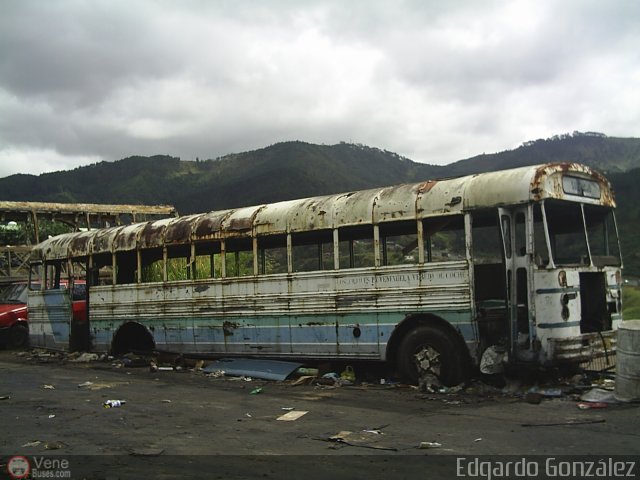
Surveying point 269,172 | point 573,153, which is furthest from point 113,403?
point 573,153

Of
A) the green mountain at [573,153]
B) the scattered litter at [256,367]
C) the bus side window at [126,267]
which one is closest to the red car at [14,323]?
the bus side window at [126,267]

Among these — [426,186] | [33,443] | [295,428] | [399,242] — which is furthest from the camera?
[399,242]

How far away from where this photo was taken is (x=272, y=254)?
11.5 meters

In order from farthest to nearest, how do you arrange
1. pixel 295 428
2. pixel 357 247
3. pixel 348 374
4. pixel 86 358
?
pixel 86 358 → pixel 357 247 → pixel 348 374 → pixel 295 428

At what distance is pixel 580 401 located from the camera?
776 cm

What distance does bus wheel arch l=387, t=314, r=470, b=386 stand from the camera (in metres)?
8.66

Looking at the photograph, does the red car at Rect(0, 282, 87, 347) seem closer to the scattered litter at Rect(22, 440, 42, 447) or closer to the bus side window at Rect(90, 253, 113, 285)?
the bus side window at Rect(90, 253, 113, 285)

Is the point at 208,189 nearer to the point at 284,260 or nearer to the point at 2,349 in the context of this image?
the point at 2,349

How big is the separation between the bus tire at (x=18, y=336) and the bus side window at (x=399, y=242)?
11942 millimetres

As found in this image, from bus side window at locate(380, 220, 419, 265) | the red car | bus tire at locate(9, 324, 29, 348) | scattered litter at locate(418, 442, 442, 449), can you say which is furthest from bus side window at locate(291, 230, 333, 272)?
bus tire at locate(9, 324, 29, 348)

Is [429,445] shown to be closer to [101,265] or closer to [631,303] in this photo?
[101,265]

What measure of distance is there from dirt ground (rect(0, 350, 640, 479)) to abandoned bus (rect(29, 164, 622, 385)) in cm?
74

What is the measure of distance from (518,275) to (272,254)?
4530mm

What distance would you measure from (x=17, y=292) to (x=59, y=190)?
8699 cm
